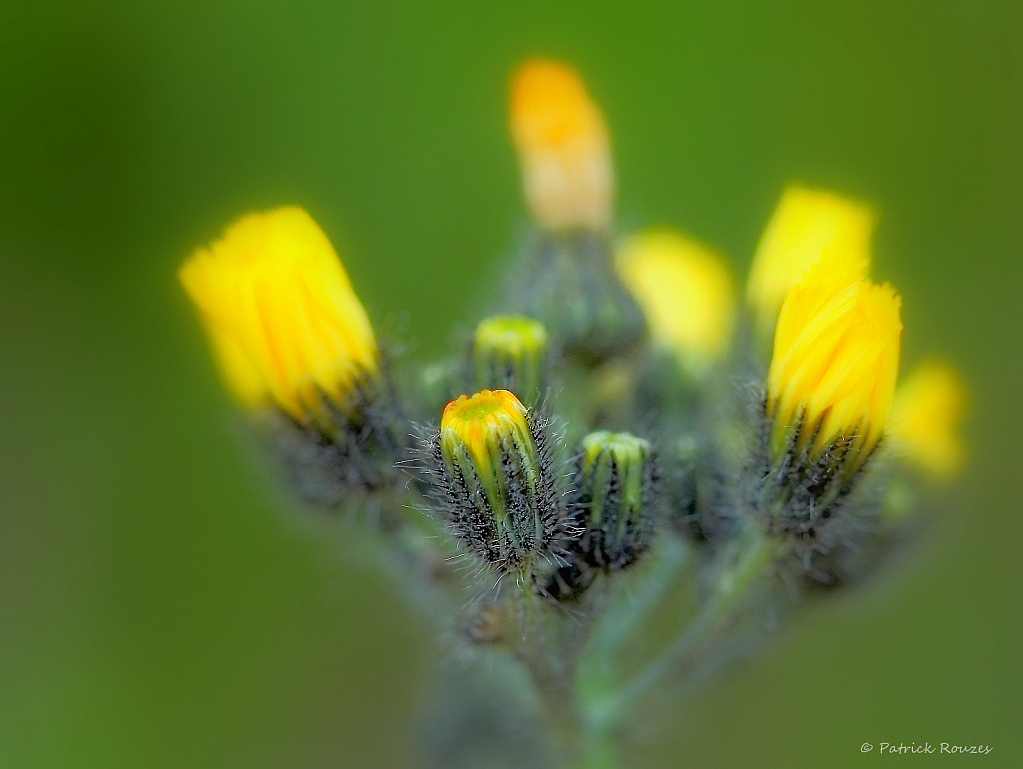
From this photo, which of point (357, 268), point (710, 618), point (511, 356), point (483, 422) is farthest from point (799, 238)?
point (357, 268)

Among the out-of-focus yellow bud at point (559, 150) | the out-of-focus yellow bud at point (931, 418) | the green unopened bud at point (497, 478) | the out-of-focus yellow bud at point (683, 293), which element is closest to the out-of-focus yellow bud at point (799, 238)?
the out-of-focus yellow bud at point (683, 293)

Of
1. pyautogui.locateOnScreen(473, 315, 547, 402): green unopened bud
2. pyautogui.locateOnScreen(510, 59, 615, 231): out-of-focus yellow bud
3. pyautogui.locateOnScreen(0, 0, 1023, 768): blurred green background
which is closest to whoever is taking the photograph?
pyautogui.locateOnScreen(473, 315, 547, 402): green unopened bud

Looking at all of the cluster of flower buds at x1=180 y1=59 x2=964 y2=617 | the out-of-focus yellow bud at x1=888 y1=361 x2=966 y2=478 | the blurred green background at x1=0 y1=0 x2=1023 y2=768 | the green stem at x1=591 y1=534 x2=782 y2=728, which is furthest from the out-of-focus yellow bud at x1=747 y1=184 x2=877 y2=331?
the blurred green background at x1=0 y1=0 x2=1023 y2=768

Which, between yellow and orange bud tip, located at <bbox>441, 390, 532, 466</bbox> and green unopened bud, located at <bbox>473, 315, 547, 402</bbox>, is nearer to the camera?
yellow and orange bud tip, located at <bbox>441, 390, 532, 466</bbox>

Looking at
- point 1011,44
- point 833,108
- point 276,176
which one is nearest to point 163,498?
point 276,176

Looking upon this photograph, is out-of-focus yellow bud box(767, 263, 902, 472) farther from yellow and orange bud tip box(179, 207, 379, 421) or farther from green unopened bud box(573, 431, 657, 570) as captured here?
yellow and orange bud tip box(179, 207, 379, 421)

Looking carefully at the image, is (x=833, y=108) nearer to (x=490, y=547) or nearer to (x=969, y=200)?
(x=969, y=200)

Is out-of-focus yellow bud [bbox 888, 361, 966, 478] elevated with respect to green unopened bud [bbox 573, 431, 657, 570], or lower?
elevated

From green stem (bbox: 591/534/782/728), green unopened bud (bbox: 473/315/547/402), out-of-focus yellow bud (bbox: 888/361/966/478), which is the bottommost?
green stem (bbox: 591/534/782/728)
